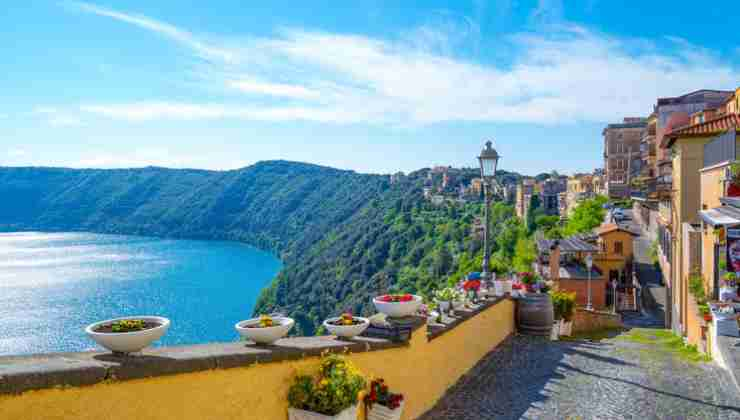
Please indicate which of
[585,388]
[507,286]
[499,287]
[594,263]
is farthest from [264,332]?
[594,263]

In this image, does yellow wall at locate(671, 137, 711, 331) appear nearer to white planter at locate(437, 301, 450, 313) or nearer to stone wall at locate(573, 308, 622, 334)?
stone wall at locate(573, 308, 622, 334)

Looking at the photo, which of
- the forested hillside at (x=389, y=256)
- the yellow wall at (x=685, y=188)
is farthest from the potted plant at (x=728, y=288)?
the forested hillside at (x=389, y=256)

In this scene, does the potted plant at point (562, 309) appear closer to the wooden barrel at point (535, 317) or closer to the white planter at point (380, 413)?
the wooden barrel at point (535, 317)

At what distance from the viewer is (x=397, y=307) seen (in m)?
5.82

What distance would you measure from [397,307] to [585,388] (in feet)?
10.8

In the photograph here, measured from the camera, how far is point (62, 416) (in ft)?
9.44

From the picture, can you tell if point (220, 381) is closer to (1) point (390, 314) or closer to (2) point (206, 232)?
(1) point (390, 314)

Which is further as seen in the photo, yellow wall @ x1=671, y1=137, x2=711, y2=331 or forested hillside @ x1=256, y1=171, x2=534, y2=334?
forested hillside @ x1=256, y1=171, x2=534, y2=334

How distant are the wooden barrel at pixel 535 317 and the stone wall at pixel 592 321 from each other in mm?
6902

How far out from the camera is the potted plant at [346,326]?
16.9ft

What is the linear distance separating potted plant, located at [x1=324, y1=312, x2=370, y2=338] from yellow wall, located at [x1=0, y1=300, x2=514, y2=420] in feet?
0.73

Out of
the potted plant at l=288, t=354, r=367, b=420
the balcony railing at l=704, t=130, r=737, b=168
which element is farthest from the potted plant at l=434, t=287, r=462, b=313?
the balcony railing at l=704, t=130, r=737, b=168

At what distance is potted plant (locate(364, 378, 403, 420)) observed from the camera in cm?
505

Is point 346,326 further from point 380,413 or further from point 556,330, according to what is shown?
point 556,330
